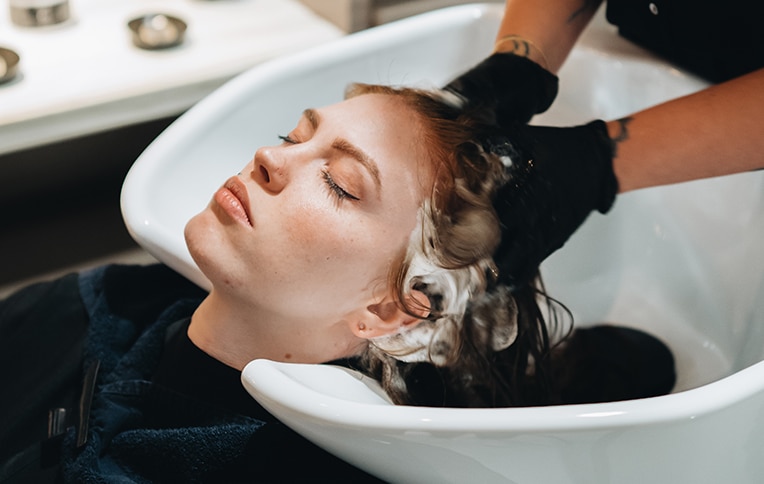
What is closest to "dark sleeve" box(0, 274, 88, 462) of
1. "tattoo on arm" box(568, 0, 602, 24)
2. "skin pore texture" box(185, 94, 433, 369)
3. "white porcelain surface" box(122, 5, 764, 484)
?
"white porcelain surface" box(122, 5, 764, 484)

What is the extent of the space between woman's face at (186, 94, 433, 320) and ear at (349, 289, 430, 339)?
0.01 metres

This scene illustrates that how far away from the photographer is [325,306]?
1.03 metres

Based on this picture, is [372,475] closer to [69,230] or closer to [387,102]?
[387,102]

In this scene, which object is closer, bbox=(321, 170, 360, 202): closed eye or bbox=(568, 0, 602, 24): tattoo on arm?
bbox=(321, 170, 360, 202): closed eye

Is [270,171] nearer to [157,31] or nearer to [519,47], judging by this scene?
[519,47]

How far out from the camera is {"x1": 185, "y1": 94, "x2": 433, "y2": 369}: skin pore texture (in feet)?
3.27

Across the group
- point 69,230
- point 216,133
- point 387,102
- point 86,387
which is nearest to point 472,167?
point 387,102

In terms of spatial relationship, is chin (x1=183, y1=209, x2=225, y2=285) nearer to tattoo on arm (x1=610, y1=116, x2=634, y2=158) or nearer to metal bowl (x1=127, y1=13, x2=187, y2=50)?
tattoo on arm (x1=610, y1=116, x2=634, y2=158)

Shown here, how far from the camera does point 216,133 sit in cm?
131

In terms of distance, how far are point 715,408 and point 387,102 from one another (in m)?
0.49

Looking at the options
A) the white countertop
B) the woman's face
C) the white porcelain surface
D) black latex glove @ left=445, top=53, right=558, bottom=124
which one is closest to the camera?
the white porcelain surface

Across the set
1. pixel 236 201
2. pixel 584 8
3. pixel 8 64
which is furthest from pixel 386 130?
pixel 8 64

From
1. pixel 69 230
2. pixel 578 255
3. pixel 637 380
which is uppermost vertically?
pixel 578 255

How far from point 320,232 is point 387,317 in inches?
5.1
